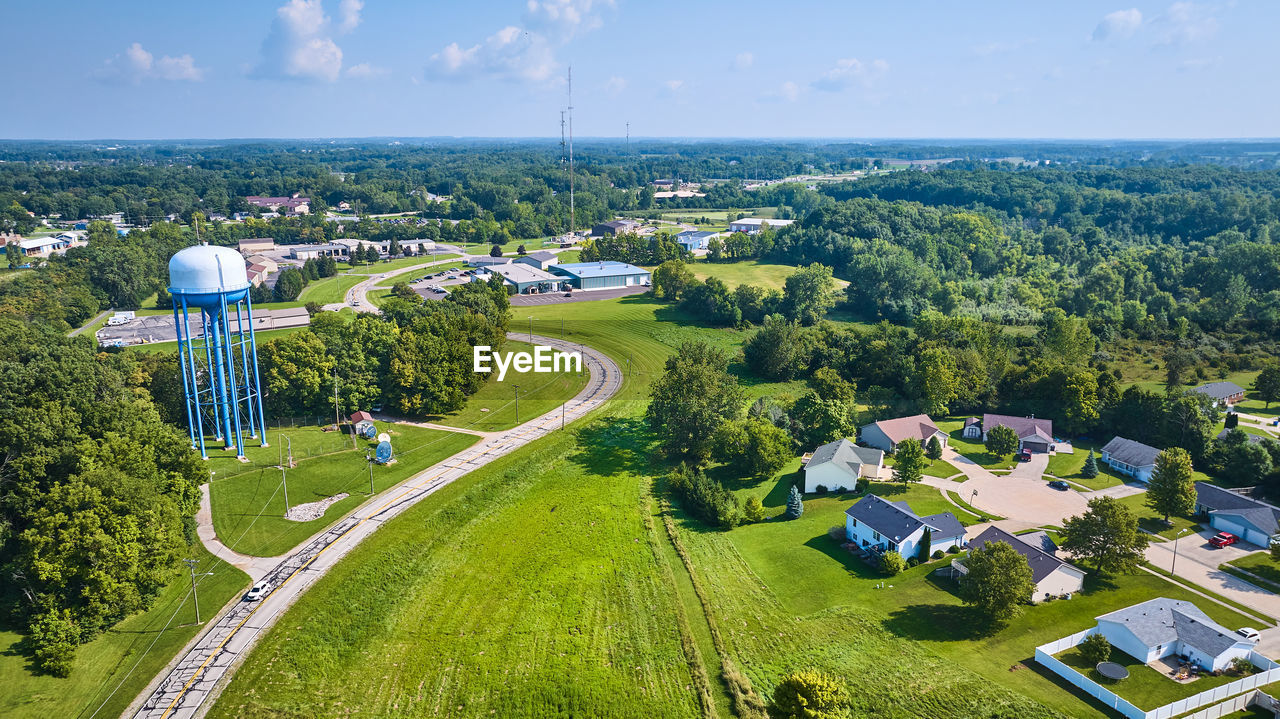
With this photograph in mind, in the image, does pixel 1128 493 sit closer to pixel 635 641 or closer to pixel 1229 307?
pixel 635 641

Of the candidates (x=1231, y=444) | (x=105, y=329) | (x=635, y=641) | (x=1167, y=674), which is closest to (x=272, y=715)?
(x=635, y=641)

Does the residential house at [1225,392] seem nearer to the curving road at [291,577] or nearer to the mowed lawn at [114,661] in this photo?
the curving road at [291,577]

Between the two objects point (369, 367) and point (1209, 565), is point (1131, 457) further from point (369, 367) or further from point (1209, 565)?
point (369, 367)

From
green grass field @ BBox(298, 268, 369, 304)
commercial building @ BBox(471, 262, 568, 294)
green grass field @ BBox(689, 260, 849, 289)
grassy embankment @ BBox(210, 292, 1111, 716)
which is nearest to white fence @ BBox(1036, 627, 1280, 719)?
grassy embankment @ BBox(210, 292, 1111, 716)

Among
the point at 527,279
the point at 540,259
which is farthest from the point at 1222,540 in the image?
the point at 540,259

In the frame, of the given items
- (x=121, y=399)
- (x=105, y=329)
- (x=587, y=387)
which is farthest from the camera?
(x=105, y=329)
